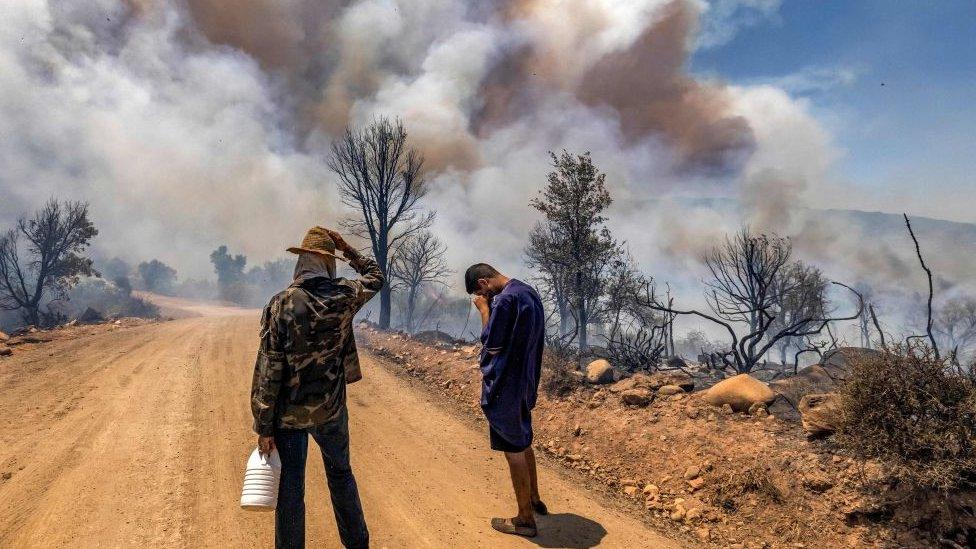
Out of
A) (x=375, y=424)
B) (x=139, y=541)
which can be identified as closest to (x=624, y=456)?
(x=375, y=424)

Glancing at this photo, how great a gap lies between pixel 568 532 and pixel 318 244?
2737 millimetres

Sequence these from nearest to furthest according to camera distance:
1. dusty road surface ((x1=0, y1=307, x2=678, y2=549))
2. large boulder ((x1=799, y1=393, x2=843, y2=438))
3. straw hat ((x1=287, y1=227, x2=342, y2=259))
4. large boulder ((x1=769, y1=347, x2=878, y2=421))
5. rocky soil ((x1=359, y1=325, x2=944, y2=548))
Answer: straw hat ((x1=287, y1=227, x2=342, y2=259))
dusty road surface ((x1=0, y1=307, x2=678, y2=549))
rocky soil ((x1=359, y1=325, x2=944, y2=548))
large boulder ((x1=799, y1=393, x2=843, y2=438))
large boulder ((x1=769, y1=347, x2=878, y2=421))

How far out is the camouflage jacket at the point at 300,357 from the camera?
2.44 m

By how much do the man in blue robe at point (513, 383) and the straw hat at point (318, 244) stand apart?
45.8 inches

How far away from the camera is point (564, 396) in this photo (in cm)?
670

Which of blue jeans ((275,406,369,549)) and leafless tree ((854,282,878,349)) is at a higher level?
leafless tree ((854,282,878,349))

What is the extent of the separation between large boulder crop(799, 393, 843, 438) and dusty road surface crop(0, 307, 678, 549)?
6.00 feet

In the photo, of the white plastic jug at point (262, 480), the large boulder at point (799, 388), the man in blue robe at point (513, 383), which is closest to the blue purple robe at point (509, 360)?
the man in blue robe at point (513, 383)

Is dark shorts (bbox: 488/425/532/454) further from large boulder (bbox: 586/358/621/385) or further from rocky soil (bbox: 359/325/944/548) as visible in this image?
large boulder (bbox: 586/358/621/385)

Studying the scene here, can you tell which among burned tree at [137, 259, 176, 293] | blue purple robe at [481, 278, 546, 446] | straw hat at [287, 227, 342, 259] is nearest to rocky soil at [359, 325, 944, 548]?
blue purple robe at [481, 278, 546, 446]

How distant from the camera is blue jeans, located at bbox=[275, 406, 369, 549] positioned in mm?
2482

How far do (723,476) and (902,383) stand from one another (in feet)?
5.16

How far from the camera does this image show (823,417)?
410 centimetres

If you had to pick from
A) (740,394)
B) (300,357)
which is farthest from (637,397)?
(300,357)
